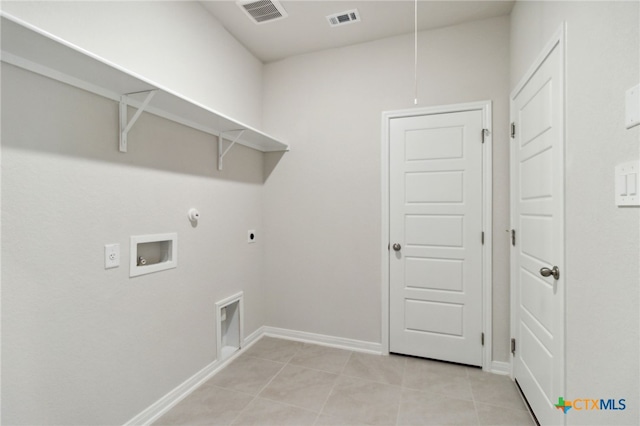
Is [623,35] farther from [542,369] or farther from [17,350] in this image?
[17,350]

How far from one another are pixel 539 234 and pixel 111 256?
247 cm

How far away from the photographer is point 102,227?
1.54 meters

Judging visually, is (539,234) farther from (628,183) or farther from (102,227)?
(102,227)

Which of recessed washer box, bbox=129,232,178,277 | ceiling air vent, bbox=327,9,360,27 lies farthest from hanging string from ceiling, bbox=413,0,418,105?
recessed washer box, bbox=129,232,178,277

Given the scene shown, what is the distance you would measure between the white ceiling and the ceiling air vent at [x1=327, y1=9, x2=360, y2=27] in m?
0.04

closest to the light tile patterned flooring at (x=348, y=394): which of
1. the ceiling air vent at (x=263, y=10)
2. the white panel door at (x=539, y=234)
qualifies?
the white panel door at (x=539, y=234)

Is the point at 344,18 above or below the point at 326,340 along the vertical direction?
above

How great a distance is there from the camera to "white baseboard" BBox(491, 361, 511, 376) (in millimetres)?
2307

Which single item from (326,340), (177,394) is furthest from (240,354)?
(326,340)

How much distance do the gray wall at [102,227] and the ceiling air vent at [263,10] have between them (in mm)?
331

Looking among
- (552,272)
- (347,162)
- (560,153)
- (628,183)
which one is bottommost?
(552,272)

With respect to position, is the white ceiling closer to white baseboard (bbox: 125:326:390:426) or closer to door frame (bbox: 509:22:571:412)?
door frame (bbox: 509:22:571:412)

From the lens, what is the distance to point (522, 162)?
2.04m

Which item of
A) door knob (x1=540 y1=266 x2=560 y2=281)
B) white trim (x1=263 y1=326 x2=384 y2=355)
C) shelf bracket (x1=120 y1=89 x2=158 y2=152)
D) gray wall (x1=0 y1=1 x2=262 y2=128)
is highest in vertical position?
gray wall (x1=0 y1=1 x2=262 y2=128)
